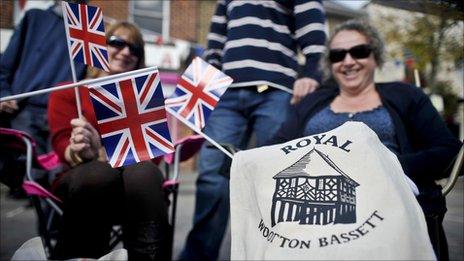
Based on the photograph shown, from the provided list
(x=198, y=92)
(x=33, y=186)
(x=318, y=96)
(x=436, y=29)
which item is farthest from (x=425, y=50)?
(x=33, y=186)

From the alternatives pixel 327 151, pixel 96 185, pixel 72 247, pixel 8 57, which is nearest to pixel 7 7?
pixel 8 57

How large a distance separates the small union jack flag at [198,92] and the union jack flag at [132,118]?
0.27 meters

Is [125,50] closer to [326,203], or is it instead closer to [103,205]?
[103,205]

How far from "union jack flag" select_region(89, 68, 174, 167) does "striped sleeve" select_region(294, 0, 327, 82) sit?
3.64 ft

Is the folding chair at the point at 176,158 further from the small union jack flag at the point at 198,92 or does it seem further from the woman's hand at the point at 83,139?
the woman's hand at the point at 83,139

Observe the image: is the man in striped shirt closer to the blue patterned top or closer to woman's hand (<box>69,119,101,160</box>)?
the blue patterned top

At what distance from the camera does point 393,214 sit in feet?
2.70

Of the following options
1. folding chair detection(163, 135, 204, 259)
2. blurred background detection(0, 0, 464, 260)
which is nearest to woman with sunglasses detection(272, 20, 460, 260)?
blurred background detection(0, 0, 464, 260)

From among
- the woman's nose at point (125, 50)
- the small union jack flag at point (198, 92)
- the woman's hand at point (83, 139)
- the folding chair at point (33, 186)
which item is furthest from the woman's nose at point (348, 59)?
the folding chair at point (33, 186)

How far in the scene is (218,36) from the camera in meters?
2.52

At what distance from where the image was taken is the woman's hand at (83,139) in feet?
4.70

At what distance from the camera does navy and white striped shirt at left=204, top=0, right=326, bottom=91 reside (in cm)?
219

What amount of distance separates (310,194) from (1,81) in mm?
1962

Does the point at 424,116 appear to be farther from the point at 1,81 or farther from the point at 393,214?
the point at 1,81
